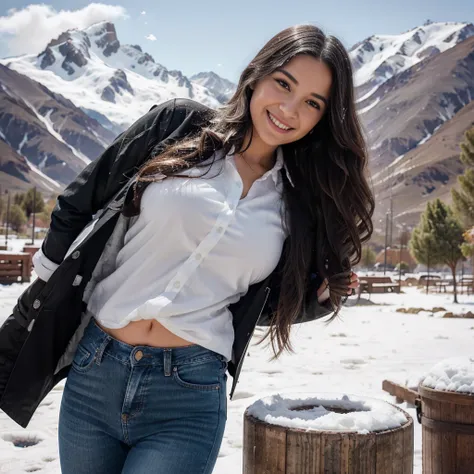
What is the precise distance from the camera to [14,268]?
17.6m

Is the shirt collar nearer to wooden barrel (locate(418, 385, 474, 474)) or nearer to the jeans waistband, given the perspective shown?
the jeans waistband

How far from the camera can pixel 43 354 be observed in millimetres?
1857

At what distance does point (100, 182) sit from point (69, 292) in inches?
13.8

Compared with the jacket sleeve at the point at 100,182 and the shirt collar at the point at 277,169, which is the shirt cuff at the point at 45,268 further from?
the shirt collar at the point at 277,169

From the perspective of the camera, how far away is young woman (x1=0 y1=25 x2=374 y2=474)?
1.71 meters

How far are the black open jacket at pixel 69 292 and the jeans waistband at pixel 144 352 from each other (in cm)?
14

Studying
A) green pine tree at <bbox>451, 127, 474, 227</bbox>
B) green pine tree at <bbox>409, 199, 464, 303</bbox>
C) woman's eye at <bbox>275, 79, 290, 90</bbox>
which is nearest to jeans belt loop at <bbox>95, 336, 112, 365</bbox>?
woman's eye at <bbox>275, 79, 290, 90</bbox>

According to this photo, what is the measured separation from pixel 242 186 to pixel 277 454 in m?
0.80

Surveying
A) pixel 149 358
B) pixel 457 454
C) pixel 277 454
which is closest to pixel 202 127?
pixel 149 358

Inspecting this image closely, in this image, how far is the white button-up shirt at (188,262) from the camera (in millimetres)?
1752

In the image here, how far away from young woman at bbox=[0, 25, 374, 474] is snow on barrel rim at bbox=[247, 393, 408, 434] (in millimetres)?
149

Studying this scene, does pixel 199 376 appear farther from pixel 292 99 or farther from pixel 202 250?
pixel 292 99

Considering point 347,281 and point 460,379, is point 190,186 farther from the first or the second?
point 460,379

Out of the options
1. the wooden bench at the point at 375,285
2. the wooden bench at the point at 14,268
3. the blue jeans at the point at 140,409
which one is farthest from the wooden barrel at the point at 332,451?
the wooden bench at the point at 375,285
